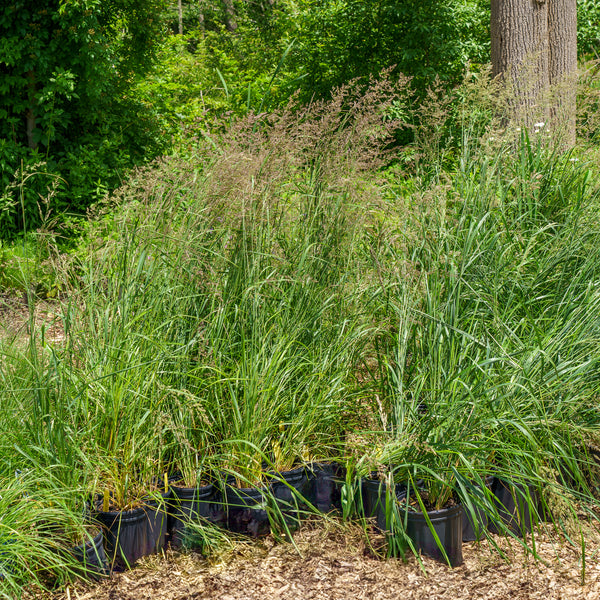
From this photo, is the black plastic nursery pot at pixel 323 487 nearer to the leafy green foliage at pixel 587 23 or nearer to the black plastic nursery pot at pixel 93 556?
the black plastic nursery pot at pixel 93 556

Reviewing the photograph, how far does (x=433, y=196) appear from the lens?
322 centimetres

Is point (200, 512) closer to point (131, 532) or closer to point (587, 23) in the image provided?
point (131, 532)

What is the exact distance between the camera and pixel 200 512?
2.56 meters

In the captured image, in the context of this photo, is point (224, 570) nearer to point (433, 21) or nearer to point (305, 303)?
point (305, 303)

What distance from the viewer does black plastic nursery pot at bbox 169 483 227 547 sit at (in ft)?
8.32

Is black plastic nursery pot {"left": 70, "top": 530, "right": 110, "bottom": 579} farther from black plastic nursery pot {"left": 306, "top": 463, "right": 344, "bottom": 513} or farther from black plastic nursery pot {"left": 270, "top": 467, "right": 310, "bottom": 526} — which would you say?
black plastic nursery pot {"left": 306, "top": 463, "right": 344, "bottom": 513}

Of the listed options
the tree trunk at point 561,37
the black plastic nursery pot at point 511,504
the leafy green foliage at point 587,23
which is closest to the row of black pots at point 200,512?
the black plastic nursery pot at point 511,504

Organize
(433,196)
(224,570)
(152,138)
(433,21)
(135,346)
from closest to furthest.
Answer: (224,570)
(135,346)
(433,196)
(152,138)
(433,21)

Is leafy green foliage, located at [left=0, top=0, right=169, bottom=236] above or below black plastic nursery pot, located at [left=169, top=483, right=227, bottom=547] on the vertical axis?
Answer: above

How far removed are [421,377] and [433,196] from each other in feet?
3.30

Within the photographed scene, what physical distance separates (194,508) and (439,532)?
932mm

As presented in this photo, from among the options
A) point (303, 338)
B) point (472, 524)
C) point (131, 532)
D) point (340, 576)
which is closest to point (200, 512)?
point (131, 532)

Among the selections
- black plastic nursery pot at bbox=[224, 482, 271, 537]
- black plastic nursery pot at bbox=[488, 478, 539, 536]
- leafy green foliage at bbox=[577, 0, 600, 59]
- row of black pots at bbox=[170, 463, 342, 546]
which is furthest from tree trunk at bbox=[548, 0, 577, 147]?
black plastic nursery pot at bbox=[224, 482, 271, 537]

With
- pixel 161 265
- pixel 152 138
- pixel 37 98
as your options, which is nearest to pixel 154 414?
pixel 161 265
